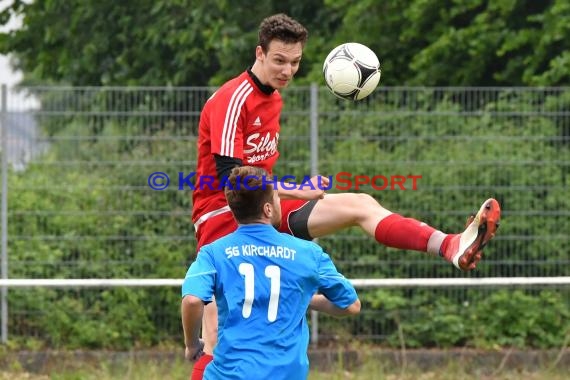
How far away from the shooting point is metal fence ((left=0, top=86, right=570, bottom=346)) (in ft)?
33.9

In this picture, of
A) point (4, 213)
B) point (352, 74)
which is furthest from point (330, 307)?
point (4, 213)

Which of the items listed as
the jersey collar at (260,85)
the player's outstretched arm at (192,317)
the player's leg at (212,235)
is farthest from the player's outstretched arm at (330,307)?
the jersey collar at (260,85)

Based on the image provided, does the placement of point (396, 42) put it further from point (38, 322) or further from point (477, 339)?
point (38, 322)

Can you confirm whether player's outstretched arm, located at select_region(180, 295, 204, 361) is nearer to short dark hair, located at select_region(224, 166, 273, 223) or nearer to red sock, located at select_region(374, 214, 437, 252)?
short dark hair, located at select_region(224, 166, 273, 223)

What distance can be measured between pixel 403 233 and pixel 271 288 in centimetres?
127

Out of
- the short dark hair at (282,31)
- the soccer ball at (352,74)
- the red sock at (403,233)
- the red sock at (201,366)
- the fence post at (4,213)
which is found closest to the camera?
the red sock at (201,366)

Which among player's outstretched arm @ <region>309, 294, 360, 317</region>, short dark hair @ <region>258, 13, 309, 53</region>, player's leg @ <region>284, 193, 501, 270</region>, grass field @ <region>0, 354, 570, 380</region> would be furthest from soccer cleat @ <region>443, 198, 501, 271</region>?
grass field @ <region>0, 354, 570, 380</region>

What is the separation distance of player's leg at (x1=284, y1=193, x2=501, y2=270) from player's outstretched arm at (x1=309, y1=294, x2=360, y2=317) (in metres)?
0.63

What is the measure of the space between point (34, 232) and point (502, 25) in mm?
5187

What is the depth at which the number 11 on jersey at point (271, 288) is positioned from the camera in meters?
4.82

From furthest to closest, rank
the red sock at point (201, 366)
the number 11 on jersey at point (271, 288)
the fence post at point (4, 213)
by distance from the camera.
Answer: the fence post at point (4, 213) < the red sock at point (201, 366) < the number 11 on jersey at point (271, 288)

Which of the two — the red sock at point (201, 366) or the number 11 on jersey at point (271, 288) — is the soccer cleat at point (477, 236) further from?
the red sock at point (201, 366)

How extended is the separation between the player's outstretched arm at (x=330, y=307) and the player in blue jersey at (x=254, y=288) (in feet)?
0.91

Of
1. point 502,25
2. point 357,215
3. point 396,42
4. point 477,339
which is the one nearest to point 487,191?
point 477,339
